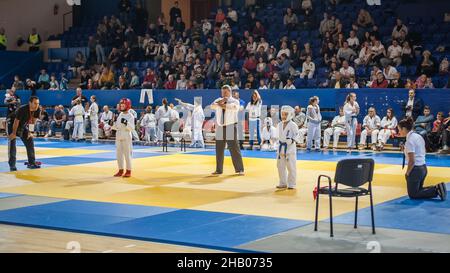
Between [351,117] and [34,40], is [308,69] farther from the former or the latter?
[34,40]

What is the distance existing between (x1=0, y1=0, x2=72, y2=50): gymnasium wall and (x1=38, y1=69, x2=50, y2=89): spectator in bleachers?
411cm

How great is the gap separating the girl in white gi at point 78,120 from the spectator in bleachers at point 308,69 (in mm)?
8898

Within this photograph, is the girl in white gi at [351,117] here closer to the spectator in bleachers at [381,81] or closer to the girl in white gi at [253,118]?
the spectator in bleachers at [381,81]

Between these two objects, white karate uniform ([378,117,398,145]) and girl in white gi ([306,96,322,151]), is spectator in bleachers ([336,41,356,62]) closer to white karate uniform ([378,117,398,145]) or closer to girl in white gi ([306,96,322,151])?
girl in white gi ([306,96,322,151])

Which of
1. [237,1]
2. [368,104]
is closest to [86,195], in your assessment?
[368,104]

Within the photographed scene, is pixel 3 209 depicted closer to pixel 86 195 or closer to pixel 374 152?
pixel 86 195

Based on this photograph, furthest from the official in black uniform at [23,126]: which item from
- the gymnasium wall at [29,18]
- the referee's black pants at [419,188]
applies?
the gymnasium wall at [29,18]

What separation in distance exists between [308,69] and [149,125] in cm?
630

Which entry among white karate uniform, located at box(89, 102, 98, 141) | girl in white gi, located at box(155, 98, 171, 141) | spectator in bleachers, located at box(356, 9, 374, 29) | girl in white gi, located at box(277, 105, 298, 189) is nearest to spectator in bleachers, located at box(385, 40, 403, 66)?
spectator in bleachers, located at box(356, 9, 374, 29)

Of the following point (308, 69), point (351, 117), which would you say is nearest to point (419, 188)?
point (351, 117)

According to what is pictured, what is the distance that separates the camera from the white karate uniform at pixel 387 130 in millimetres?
23148

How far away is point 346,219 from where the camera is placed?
11.1 metres

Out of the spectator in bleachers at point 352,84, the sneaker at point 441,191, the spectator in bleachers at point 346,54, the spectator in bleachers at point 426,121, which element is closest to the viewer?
the sneaker at point 441,191

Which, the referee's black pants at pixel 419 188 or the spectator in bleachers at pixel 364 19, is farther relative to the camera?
the spectator in bleachers at pixel 364 19
